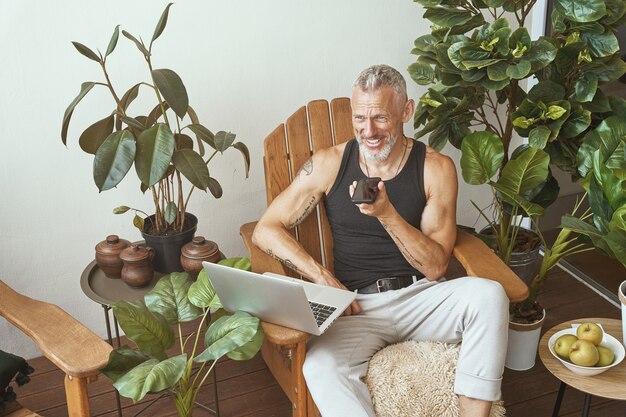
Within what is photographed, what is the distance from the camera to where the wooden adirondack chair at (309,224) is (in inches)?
97.7

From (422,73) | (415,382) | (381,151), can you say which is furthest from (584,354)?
(422,73)

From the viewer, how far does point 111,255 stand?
256cm

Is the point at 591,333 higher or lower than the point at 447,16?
lower

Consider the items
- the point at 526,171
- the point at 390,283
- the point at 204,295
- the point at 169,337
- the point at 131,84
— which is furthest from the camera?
the point at 131,84

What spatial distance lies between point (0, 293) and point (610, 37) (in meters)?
2.26

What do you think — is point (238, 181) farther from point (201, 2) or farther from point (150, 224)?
point (201, 2)

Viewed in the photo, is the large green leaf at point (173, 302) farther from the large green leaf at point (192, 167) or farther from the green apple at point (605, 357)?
the green apple at point (605, 357)

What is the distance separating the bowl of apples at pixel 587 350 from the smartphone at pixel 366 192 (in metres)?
0.77

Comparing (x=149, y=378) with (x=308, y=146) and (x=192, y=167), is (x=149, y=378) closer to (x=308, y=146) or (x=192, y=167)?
(x=192, y=167)

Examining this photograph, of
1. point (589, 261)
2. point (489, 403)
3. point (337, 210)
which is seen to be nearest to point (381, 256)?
point (337, 210)

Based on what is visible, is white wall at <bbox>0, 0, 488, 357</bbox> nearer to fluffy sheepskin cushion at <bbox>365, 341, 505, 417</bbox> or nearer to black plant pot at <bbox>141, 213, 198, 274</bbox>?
black plant pot at <bbox>141, 213, 198, 274</bbox>

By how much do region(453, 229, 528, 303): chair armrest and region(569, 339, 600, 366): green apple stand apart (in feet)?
0.71

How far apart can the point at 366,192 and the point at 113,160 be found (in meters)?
0.81

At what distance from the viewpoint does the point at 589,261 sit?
3615mm
